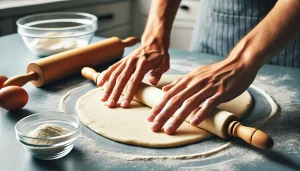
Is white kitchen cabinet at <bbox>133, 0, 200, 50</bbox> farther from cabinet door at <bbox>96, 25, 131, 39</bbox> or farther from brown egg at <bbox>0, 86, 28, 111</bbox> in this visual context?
brown egg at <bbox>0, 86, 28, 111</bbox>

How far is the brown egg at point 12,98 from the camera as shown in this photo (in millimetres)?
905

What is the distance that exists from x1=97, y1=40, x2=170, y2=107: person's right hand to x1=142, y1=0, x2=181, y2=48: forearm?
3cm

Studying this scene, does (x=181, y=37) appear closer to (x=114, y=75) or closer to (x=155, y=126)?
(x=114, y=75)

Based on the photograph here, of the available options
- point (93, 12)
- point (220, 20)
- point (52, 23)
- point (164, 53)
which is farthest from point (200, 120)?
point (93, 12)

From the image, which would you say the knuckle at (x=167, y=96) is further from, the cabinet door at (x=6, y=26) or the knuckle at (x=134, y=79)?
the cabinet door at (x=6, y=26)

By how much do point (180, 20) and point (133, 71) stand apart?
1.78 m

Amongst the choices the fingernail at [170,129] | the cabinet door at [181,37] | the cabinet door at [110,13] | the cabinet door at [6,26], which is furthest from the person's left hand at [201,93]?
the cabinet door at [181,37]

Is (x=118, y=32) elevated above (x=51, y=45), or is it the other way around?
(x=51, y=45)

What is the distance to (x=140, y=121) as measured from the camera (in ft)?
2.92

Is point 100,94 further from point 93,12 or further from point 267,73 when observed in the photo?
point 93,12

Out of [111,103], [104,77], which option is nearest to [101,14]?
[104,77]

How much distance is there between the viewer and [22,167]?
2.27 feet

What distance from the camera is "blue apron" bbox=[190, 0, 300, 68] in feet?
4.47

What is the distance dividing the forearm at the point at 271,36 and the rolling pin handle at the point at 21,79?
58 centimetres
